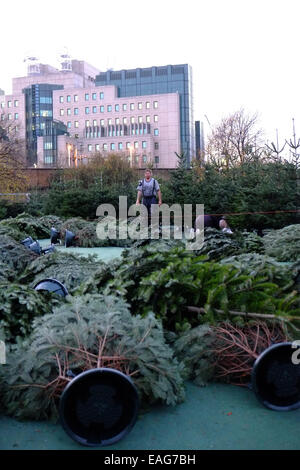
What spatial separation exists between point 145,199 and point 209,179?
289 inches

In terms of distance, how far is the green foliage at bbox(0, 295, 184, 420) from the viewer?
3.01 m

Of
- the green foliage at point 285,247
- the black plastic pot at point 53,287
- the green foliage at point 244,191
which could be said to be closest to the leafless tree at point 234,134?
the green foliage at point 244,191

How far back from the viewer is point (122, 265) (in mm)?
4711

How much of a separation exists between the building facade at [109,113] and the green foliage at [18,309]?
103 m

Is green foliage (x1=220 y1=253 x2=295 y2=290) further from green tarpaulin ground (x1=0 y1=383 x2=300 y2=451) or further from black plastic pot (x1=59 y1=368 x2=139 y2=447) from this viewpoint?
black plastic pot (x1=59 y1=368 x2=139 y2=447)

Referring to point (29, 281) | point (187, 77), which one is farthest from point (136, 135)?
point (29, 281)

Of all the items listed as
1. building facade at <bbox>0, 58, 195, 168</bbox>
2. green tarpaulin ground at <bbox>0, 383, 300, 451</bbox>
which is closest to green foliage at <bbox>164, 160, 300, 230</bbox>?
green tarpaulin ground at <bbox>0, 383, 300, 451</bbox>

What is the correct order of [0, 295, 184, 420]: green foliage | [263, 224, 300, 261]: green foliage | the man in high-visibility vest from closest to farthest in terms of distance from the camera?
[0, 295, 184, 420]: green foliage < [263, 224, 300, 261]: green foliage < the man in high-visibility vest

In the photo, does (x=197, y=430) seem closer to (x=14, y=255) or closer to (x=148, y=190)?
(x=14, y=255)

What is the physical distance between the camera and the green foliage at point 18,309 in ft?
12.7

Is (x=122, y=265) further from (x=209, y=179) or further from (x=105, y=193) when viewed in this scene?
(x=105, y=193)

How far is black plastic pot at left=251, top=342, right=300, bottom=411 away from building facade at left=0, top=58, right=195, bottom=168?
340ft

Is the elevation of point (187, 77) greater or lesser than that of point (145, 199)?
greater

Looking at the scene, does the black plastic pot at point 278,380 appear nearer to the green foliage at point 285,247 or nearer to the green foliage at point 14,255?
the green foliage at point 285,247
